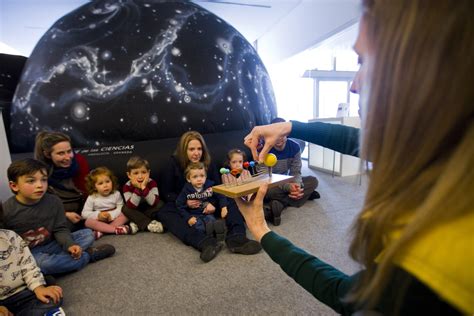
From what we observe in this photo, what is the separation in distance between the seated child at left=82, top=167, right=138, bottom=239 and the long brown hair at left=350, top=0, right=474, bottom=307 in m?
2.38

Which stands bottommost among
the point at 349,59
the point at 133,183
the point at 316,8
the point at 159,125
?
the point at 133,183

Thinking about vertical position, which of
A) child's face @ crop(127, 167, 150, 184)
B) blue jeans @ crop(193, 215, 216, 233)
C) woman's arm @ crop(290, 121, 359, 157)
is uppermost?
woman's arm @ crop(290, 121, 359, 157)

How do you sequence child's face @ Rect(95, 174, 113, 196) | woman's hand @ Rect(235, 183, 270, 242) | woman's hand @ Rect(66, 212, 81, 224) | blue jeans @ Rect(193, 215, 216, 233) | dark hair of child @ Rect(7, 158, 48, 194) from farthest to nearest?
1. child's face @ Rect(95, 174, 113, 196)
2. woman's hand @ Rect(66, 212, 81, 224)
3. blue jeans @ Rect(193, 215, 216, 233)
4. dark hair of child @ Rect(7, 158, 48, 194)
5. woman's hand @ Rect(235, 183, 270, 242)

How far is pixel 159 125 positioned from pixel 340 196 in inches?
85.3

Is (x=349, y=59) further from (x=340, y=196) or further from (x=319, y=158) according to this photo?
(x=340, y=196)

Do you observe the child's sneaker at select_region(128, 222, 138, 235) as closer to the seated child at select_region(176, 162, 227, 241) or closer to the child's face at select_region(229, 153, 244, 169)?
the seated child at select_region(176, 162, 227, 241)

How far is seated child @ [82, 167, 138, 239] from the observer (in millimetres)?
2385

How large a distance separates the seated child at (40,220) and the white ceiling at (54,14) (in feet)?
14.1

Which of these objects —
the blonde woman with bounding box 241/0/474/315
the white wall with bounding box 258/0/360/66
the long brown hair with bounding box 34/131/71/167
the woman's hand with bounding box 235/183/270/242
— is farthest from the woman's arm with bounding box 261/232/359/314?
the white wall with bounding box 258/0/360/66

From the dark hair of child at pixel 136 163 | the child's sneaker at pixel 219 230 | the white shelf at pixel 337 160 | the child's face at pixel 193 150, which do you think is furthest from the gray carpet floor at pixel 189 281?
the white shelf at pixel 337 160

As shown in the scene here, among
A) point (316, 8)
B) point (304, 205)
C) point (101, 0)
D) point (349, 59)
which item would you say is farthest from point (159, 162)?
point (349, 59)

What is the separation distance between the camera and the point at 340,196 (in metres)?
3.12

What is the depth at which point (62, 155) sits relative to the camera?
237cm

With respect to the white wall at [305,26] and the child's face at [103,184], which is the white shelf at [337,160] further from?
the child's face at [103,184]
